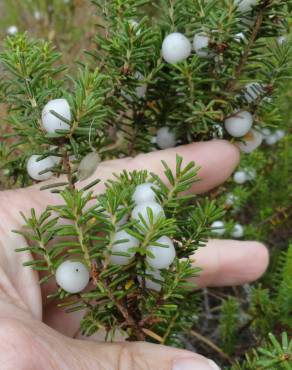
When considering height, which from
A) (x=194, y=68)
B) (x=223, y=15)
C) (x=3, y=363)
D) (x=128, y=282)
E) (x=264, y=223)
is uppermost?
(x=223, y=15)

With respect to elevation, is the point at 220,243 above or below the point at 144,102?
below

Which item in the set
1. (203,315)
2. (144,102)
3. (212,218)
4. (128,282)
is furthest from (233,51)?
(203,315)

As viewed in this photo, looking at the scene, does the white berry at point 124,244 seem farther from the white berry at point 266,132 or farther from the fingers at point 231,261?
the white berry at point 266,132

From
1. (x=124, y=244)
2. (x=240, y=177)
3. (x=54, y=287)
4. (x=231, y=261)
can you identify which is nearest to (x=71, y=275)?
(x=124, y=244)

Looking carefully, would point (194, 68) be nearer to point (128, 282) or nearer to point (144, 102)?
point (144, 102)

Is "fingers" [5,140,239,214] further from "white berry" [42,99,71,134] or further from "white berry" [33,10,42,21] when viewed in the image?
"white berry" [33,10,42,21]

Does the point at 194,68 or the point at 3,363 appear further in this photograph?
the point at 194,68

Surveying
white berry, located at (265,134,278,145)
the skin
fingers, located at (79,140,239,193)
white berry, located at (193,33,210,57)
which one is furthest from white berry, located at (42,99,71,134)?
white berry, located at (265,134,278,145)

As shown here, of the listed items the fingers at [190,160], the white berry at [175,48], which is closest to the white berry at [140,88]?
the white berry at [175,48]
